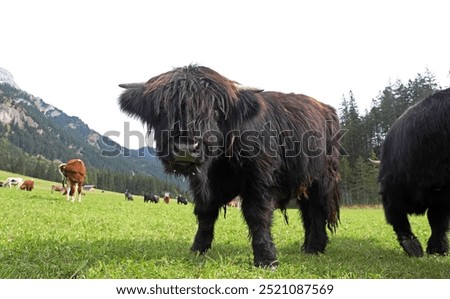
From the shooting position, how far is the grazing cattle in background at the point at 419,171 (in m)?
5.29

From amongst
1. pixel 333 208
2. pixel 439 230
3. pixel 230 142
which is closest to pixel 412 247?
pixel 439 230

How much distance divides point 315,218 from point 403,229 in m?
1.31

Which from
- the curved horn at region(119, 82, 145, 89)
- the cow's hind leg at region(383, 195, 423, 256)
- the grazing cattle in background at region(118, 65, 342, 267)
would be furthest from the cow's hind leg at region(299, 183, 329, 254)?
the curved horn at region(119, 82, 145, 89)

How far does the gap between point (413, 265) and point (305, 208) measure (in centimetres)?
193

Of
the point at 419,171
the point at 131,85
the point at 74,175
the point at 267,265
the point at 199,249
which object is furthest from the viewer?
the point at 74,175

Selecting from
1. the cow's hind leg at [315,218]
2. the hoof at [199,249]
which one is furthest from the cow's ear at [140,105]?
the cow's hind leg at [315,218]

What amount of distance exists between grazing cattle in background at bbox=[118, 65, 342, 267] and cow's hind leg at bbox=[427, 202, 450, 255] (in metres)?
1.91

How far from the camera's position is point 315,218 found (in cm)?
643

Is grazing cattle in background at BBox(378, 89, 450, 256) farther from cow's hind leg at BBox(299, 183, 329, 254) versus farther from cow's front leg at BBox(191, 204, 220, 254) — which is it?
cow's front leg at BBox(191, 204, 220, 254)

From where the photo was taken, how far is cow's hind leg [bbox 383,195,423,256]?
5.93 meters

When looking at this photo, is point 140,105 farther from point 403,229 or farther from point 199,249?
point 403,229

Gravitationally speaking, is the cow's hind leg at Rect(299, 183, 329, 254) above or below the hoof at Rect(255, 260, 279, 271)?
above
